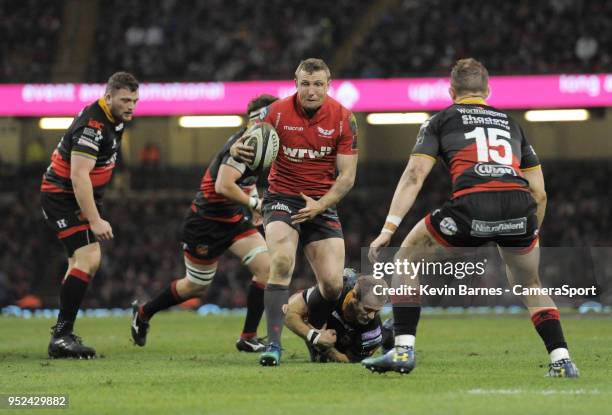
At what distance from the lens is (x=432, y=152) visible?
734 cm

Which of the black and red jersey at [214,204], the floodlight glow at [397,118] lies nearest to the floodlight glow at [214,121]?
the floodlight glow at [397,118]

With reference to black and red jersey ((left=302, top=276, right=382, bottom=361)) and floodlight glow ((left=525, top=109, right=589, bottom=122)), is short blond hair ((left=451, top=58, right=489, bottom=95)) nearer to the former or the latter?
black and red jersey ((left=302, top=276, right=382, bottom=361))

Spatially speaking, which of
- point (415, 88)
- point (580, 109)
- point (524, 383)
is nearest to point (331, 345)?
point (524, 383)

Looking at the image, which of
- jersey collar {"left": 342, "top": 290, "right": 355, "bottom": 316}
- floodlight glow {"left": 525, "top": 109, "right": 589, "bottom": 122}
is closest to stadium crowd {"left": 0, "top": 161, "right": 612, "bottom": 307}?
floodlight glow {"left": 525, "top": 109, "right": 589, "bottom": 122}

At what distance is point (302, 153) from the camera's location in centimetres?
877

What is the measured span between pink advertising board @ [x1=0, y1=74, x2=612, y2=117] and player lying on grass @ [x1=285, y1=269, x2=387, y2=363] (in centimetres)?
1433

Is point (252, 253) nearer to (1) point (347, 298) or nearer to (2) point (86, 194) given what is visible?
(2) point (86, 194)

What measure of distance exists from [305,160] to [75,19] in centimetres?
2051

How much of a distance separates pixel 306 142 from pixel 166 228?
57.1 feet

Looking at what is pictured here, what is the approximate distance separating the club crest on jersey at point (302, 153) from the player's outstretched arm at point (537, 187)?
1.81m

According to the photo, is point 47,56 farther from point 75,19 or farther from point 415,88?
point 415,88

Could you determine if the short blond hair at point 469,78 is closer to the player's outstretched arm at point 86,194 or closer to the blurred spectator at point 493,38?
A: the player's outstretched arm at point 86,194

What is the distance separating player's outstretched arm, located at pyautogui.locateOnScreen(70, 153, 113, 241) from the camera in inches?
378

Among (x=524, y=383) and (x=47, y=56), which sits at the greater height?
(x=47, y=56)
